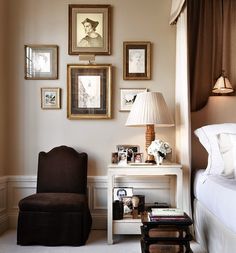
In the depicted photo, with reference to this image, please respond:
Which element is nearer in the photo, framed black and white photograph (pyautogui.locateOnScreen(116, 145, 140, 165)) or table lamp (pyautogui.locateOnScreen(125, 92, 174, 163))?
table lamp (pyautogui.locateOnScreen(125, 92, 174, 163))

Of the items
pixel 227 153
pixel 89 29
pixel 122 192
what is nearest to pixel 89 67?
pixel 89 29

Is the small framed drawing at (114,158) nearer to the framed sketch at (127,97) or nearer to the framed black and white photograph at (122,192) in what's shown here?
the framed black and white photograph at (122,192)

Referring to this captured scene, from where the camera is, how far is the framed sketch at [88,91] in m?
3.56

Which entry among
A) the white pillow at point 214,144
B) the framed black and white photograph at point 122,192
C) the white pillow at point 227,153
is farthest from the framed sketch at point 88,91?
the white pillow at point 227,153

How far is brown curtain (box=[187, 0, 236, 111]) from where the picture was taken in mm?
3484

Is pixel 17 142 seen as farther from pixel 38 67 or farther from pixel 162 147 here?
pixel 162 147

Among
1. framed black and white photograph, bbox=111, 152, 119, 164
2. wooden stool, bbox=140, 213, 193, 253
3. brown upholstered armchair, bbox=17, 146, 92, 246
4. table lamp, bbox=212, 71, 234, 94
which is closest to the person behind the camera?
wooden stool, bbox=140, 213, 193, 253

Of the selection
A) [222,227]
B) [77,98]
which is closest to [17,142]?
[77,98]

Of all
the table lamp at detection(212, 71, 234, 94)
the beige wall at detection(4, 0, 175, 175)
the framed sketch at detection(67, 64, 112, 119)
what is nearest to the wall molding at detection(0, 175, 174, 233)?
the beige wall at detection(4, 0, 175, 175)

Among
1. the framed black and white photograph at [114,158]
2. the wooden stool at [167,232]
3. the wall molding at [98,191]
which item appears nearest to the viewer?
the wooden stool at [167,232]

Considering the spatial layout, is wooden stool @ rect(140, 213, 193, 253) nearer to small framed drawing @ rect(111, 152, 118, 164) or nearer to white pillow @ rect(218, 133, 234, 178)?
white pillow @ rect(218, 133, 234, 178)

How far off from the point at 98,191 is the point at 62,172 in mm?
491

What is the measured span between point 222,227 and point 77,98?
209cm

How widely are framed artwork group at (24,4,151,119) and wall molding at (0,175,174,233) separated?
79 centimetres
